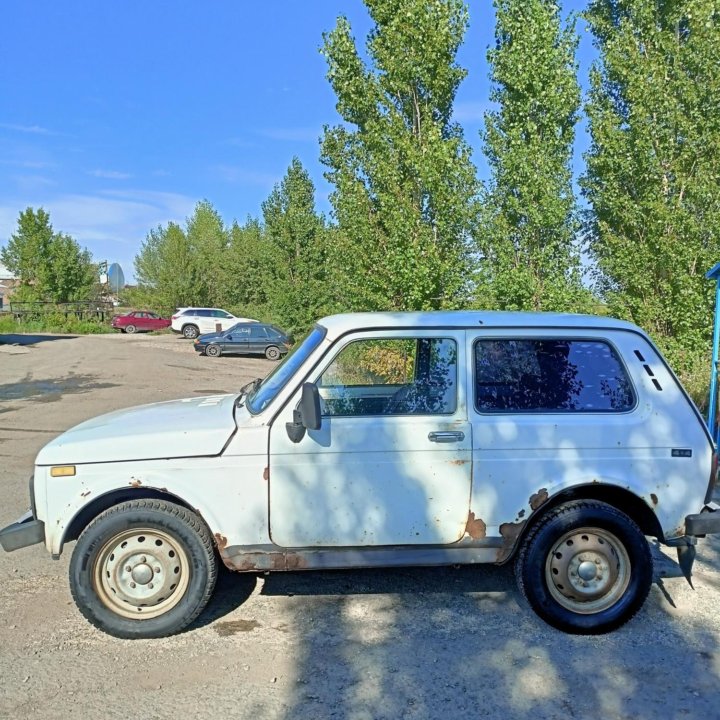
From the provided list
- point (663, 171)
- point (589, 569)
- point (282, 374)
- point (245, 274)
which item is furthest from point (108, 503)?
point (245, 274)

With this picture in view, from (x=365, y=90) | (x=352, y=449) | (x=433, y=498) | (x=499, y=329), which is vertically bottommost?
(x=433, y=498)

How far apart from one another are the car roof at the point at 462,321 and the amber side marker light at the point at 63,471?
1.71m

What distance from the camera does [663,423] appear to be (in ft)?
12.2

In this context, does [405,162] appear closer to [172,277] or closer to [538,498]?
[538,498]

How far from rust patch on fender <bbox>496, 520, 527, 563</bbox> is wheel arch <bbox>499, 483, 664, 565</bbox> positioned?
0.01 metres

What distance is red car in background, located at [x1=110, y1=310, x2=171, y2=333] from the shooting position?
39375mm

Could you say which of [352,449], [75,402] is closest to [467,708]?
[352,449]

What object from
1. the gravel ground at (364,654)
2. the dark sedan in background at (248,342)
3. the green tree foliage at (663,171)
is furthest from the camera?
the dark sedan in background at (248,342)

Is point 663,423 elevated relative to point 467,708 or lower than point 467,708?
elevated

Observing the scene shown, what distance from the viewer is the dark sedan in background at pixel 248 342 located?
25766mm

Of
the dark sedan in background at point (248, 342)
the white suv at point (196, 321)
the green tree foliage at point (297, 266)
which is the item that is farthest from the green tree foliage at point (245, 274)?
the dark sedan in background at point (248, 342)

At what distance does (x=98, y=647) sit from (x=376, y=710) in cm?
169

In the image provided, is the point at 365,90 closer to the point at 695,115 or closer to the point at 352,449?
the point at 695,115

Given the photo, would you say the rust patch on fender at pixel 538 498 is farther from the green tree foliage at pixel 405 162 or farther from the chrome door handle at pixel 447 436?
the green tree foliage at pixel 405 162
